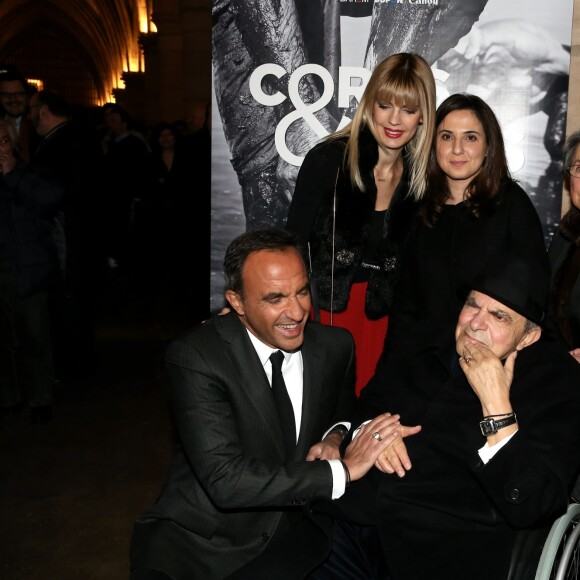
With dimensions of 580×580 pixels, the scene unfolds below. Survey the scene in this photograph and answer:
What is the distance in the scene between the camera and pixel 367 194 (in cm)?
344

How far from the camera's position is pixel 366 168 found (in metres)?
3.42

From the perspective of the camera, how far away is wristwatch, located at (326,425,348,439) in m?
2.60

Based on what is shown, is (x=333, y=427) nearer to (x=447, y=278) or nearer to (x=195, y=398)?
(x=195, y=398)

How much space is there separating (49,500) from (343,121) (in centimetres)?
219

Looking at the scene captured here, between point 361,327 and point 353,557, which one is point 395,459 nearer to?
point 353,557

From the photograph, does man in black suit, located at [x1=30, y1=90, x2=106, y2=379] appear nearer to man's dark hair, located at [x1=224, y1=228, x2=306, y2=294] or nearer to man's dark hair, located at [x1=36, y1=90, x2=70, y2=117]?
man's dark hair, located at [x1=36, y1=90, x2=70, y2=117]

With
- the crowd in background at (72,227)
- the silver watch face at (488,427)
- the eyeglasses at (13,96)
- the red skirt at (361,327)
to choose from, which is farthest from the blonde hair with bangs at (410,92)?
the eyeglasses at (13,96)

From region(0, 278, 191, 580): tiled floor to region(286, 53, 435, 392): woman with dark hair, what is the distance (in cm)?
137

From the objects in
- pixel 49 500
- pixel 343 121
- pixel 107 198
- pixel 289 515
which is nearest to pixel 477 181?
pixel 343 121

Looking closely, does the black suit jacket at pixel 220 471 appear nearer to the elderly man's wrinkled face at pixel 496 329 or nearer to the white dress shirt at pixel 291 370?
the white dress shirt at pixel 291 370

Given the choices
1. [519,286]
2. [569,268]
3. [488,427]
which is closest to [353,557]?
[488,427]

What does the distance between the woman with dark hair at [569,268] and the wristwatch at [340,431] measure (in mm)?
779

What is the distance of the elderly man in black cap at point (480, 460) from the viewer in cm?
218

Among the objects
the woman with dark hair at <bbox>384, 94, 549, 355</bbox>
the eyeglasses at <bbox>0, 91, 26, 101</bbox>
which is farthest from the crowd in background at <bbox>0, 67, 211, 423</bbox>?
the woman with dark hair at <bbox>384, 94, 549, 355</bbox>
